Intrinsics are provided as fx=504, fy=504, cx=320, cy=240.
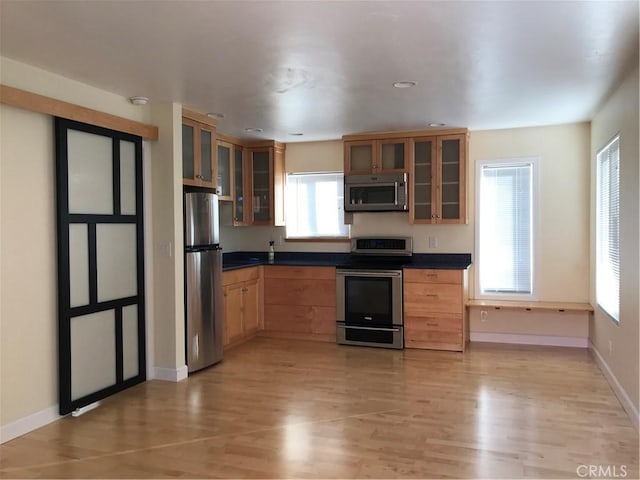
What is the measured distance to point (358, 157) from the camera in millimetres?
5816

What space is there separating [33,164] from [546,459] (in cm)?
358

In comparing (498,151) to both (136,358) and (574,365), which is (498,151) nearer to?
(574,365)

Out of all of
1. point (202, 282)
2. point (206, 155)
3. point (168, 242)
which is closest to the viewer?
point (168, 242)

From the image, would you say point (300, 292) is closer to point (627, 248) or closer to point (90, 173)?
point (90, 173)

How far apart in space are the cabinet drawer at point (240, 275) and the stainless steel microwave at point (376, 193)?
128cm

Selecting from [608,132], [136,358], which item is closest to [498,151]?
[608,132]

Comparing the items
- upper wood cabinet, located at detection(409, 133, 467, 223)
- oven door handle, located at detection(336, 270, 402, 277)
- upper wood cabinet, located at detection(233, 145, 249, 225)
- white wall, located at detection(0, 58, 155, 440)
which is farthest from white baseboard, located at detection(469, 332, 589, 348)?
white wall, located at detection(0, 58, 155, 440)

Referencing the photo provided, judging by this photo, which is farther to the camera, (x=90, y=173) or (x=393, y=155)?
(x=393, y=155)

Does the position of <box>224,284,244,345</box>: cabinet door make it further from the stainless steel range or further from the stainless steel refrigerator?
the stainless steel range

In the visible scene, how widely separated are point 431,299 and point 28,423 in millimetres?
3689

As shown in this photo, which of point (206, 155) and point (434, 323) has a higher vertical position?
point (206, 155)

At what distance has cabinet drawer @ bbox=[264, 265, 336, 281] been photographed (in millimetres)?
5699

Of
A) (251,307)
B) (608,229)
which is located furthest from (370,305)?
(608,229)

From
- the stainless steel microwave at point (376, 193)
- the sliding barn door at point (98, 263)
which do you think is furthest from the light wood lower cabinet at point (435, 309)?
the sliding barn door at point (98, 263)
